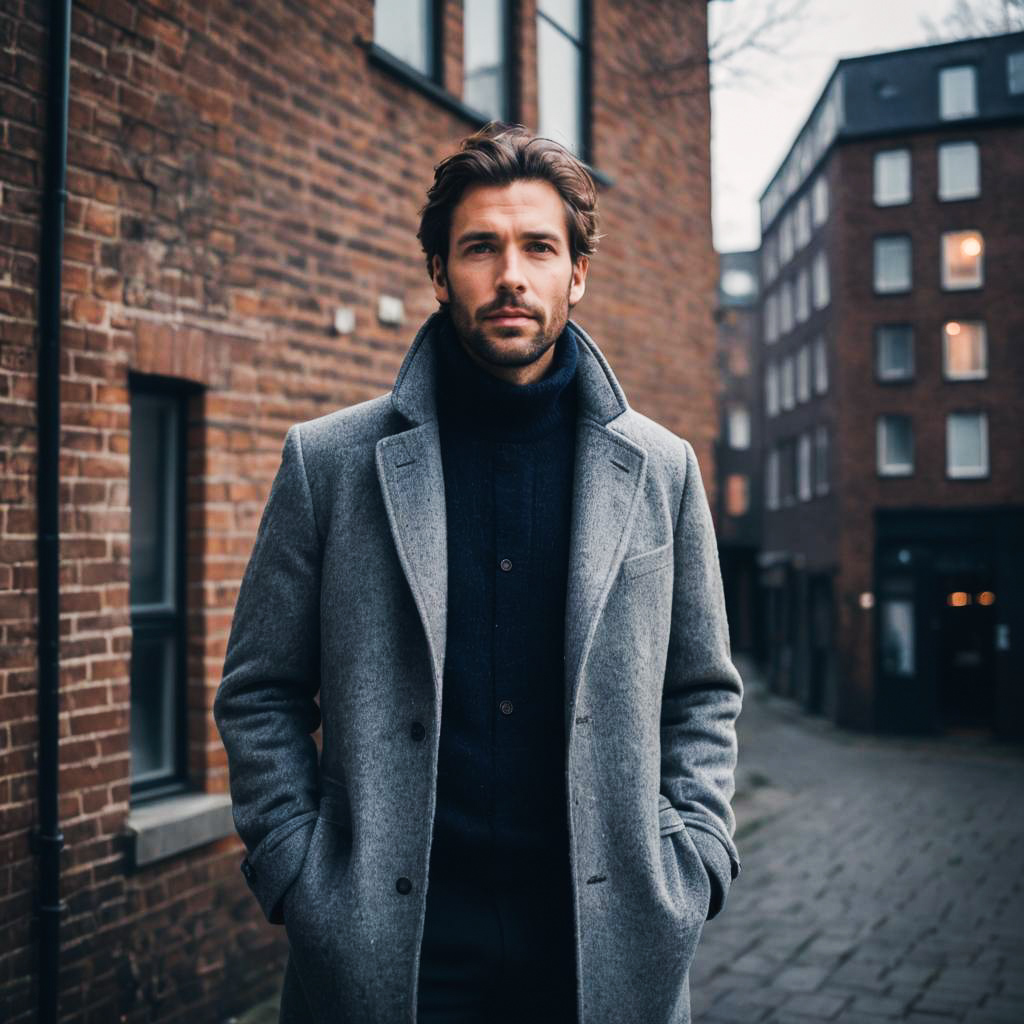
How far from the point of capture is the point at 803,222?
3312 centimetres

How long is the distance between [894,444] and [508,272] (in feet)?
90.2

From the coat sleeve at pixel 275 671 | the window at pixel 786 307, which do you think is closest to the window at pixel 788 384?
the window at pixel 786 307

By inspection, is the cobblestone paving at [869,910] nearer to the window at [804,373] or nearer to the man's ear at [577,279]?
the man's ear at [577,279]

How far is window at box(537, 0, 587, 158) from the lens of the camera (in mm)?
8336

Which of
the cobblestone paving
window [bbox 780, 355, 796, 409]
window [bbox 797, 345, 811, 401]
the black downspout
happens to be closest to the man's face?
the black downspout

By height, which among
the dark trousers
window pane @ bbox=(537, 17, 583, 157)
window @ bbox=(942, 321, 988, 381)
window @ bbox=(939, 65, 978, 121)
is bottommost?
the dark trousers

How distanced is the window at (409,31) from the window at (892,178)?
79.0 ft

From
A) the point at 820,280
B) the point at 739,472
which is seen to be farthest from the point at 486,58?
the point at 739,472

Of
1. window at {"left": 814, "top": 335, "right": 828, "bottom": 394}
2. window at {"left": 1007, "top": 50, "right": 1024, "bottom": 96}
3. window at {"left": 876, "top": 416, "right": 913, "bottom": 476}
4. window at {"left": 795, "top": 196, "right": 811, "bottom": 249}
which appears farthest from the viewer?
window at {"left": 795, "top": 196, "right": 811, "bottom": 249}

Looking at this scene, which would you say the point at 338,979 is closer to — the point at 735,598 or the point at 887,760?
the point at 887,760

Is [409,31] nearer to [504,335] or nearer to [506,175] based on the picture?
[506,175]

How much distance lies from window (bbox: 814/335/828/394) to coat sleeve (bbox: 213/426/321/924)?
29.4 meters

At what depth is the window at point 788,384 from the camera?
34344 millimetres

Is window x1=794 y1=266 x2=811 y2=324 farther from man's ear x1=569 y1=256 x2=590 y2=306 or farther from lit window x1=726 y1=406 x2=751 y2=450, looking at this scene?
man's ear x1=569 y1=256 x2=590 y2=306
